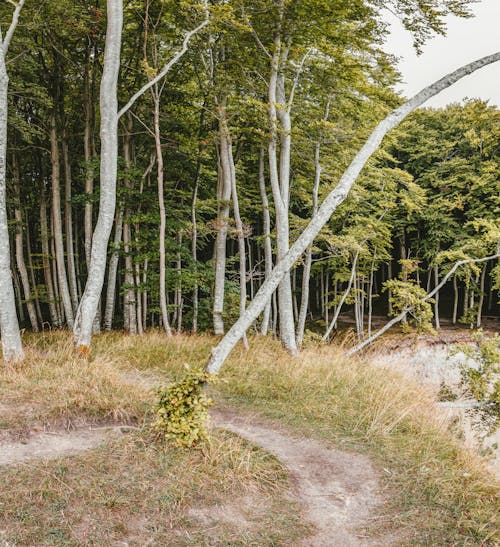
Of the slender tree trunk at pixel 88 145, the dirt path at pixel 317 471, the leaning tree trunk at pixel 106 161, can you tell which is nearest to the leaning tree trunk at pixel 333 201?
the dirt path at pixel 317 471

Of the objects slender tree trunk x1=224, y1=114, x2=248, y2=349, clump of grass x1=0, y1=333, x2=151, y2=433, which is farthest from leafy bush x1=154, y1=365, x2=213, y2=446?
slender tree trunk x1=224, y1=114, x2=248, y2=349

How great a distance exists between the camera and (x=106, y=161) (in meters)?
6.91

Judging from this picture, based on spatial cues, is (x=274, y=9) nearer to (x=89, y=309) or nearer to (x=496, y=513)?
→ (x=89, y=309)

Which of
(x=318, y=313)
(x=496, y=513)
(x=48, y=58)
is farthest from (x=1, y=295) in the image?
(x=318, y=313)

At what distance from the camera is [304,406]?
6.12 meters

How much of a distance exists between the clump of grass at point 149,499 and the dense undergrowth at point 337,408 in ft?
0.31

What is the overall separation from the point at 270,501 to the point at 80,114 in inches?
558

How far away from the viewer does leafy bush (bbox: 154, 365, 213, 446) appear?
4.36m

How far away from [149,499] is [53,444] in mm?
1450

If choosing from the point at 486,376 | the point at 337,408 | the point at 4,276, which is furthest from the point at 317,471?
the point at 4,276

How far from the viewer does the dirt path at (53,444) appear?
4.00 metres

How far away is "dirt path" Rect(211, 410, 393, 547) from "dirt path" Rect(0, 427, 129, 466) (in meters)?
1.59

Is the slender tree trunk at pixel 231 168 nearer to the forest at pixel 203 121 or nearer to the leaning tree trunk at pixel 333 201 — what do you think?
the forest at pixel 203 121

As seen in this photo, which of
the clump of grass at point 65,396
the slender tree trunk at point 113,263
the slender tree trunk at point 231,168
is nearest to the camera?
the clump of grass at point 65,396
